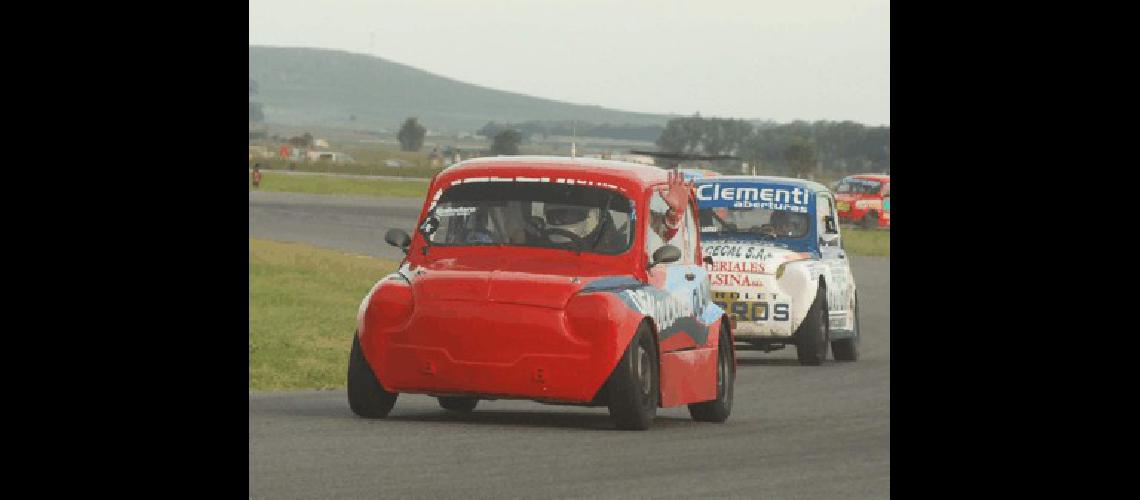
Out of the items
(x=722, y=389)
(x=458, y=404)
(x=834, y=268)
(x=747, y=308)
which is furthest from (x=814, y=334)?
(x=458, y=404)

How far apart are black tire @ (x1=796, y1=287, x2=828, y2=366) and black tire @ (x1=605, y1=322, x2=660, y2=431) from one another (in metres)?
7.80

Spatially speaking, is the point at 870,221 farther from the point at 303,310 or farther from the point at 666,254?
the point at 666,254

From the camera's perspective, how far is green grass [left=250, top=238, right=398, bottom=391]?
2052 centimetres

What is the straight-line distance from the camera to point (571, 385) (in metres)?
12.8

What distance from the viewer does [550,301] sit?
1273cm

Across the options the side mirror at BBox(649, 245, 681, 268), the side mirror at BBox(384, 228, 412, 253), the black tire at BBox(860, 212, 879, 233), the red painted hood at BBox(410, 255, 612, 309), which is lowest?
the red painted hood at BBox(410, 255, 612, 309)

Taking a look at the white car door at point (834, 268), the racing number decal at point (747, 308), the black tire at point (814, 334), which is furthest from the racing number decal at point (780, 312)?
the white car door at point (834, 268)

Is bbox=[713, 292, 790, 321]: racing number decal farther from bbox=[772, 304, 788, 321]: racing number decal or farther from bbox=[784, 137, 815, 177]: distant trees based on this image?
bbox=[784, 137, 815, 177]: distant trees

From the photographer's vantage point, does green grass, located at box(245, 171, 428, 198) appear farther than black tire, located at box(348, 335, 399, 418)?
Yes

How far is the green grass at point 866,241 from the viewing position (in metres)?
53.5

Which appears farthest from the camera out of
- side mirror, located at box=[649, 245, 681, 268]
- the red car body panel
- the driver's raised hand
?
the driver's raised hand

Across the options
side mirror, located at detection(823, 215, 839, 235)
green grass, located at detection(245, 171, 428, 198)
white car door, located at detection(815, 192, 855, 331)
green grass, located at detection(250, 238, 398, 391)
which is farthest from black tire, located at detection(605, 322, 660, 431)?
green grass, located at detection(245, 171, 428, 198)
